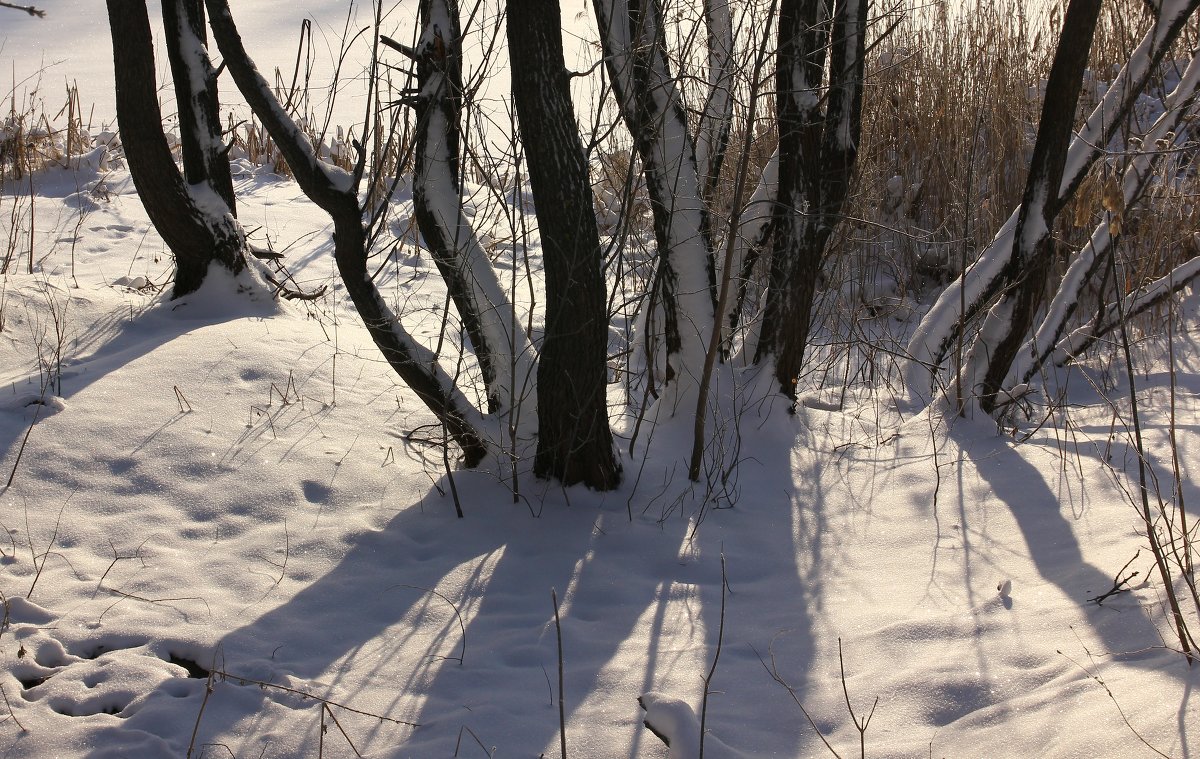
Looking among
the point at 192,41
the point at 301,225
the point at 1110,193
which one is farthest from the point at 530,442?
the point at 301,225

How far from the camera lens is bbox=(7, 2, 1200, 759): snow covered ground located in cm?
211

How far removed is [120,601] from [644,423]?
213 centimetres

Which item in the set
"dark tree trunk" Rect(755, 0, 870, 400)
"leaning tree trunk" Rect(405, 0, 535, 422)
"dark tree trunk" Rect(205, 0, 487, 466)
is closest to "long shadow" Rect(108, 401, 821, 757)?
"dark tree trunk" Rect(205, 0, 487, 466)

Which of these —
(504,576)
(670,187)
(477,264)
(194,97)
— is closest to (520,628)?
(504,576)

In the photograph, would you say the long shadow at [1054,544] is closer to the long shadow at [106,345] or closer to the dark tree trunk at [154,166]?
the long shadow at [106,345]

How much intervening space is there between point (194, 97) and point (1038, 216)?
161 inches

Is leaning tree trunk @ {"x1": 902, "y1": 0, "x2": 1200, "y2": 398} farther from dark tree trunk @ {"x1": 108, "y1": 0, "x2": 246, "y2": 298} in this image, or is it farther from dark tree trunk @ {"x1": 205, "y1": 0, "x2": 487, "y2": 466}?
dark tree trunk @ {"x1": 108, "y1": 0, "x2": 246, "y2": 298}

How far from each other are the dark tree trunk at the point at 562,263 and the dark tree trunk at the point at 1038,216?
5.99 feet

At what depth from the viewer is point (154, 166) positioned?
177 inches

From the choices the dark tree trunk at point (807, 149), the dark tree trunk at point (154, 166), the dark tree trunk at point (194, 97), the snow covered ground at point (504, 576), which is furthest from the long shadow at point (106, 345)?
the dark tree trunk at point (807, 149)

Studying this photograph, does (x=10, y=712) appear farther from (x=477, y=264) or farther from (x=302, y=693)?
(x=477, y=264)

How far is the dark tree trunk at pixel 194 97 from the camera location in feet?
15.5

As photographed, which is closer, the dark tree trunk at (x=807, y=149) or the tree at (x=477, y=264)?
the tree at (x=477, y=264)

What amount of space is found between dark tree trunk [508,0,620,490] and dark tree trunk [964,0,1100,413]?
1.83m
